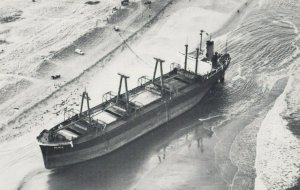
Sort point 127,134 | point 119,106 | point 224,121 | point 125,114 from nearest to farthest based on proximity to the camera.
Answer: point 125,114 < point 127,134 < point 119,106 < point 224,121

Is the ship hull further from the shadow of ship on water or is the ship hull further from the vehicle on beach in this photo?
the vehicle on beach

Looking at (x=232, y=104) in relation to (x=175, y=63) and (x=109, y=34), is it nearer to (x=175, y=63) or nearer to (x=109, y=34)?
(x=175, y=63)

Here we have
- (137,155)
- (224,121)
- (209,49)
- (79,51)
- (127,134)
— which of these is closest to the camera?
(137,155)

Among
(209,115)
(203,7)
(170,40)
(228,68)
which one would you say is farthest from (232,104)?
(203,7)

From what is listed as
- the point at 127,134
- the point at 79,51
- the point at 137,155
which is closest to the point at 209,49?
the point at 79,51

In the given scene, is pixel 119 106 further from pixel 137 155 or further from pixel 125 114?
pixel 137 155

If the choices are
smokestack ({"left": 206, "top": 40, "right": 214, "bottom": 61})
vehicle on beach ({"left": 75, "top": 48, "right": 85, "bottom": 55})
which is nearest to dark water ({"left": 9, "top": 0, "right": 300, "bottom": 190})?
smokestack ({"left": 206, "top": 40, "right": 214, "bottom": 61})

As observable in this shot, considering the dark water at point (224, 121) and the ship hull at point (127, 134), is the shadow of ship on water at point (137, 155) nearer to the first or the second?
the dark water at point (224, 121)
